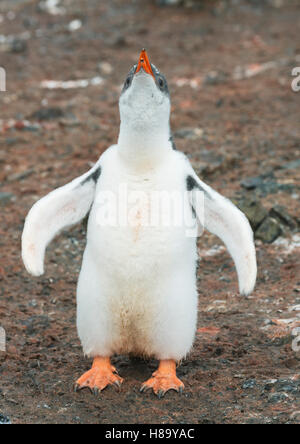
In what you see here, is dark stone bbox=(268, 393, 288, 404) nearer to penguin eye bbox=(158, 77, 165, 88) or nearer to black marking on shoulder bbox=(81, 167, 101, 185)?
black marking on shoulder bbox=(81, 167, 101, 185)

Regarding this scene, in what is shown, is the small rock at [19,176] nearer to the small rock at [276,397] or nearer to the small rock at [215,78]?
the small rock at [215,78]

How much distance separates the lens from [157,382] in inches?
153

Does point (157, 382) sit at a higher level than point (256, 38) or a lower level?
lower

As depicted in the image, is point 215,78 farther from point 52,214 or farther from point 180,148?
point 52,214

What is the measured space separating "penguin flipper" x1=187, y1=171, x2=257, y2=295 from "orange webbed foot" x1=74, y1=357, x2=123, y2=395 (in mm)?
786

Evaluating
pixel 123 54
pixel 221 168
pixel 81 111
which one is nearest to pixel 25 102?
pixel 81 111

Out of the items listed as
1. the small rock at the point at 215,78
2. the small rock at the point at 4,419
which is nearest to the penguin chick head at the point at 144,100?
the small rock at the point at 4,419

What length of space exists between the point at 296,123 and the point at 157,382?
4766 mm

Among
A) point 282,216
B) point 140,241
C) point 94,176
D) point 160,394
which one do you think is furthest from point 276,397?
point 282,216

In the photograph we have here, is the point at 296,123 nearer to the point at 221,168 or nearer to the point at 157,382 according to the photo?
the point at 221,168

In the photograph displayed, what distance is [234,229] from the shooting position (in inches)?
154

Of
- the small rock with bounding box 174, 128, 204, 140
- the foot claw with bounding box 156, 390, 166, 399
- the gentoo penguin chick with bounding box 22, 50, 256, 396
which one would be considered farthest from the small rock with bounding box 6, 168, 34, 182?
the foot claw with bounding box 156, 390, 166, 399

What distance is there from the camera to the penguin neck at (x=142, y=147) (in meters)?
3.75

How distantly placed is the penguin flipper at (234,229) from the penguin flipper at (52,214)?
54 centimetres
